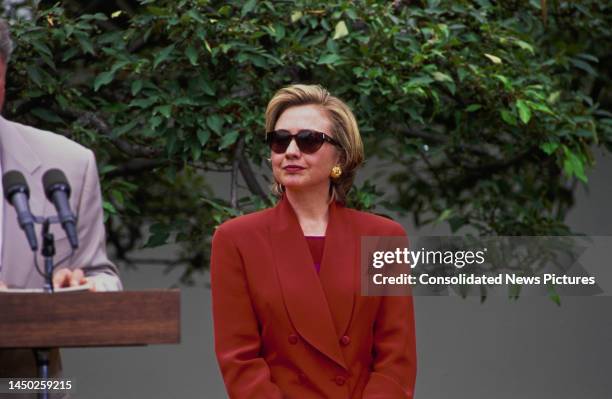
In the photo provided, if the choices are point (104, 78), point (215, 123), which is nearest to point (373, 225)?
point (215, 123)

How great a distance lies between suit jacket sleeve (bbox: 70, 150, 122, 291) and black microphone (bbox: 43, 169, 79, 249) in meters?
0.29

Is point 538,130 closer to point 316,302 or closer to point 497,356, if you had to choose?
point 497,356

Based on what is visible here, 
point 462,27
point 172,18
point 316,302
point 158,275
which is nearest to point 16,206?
point 316,302

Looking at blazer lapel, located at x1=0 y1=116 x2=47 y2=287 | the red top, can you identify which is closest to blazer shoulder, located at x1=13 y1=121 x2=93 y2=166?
blazer lapel, located at x1=0 y1=116 x2=47 y2=287

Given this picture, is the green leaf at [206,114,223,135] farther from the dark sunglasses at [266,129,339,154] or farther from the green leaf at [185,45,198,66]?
the dark sunglasses at [266,129,339,154]

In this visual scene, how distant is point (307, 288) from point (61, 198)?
0.99 meters

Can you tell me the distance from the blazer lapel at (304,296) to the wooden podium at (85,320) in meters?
0.91

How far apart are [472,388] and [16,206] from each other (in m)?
4.11

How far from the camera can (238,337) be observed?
10.5ft

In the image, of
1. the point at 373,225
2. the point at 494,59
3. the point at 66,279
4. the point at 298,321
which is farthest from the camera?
the point at 494,59

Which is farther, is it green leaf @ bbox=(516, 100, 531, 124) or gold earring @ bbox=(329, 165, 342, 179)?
green leaf @ bbox=(516, 100, 531, 124)

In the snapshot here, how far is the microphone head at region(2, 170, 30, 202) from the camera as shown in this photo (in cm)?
237

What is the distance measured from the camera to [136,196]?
5516 millimetres

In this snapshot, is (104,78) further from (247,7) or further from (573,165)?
(573,165)
